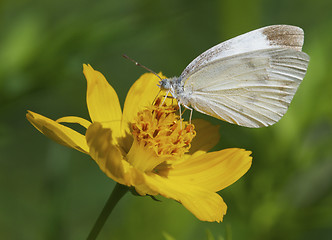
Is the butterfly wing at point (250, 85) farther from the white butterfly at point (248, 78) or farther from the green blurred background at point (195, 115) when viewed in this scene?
the green blurred background at point (195, 115)

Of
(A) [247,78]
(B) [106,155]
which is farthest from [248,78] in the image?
(B) [106,155]

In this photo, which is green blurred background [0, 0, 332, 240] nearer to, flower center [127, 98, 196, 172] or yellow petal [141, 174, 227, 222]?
yellow petal [141, 174, 227, 222]

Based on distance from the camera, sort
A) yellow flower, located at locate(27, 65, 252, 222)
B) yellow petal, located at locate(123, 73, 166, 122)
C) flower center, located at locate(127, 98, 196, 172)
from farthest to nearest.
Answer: yellow petal, located at locate(123, 73, 166, 122)
flower center, located at locate(127, 98, 196, 172)
yellow flower, located at locate(27, 65, 252, 222)

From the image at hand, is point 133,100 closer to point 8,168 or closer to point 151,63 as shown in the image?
point 8,168

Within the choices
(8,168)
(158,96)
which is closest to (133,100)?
(158,96)

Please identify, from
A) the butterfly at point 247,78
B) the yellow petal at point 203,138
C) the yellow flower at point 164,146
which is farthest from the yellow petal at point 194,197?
the butterfly at point 247,78

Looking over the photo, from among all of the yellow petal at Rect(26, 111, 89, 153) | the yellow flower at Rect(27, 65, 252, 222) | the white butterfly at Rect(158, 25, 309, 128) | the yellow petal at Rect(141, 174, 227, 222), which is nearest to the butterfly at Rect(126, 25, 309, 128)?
the white butterfly at Rect(158, 25, 309, 128)
